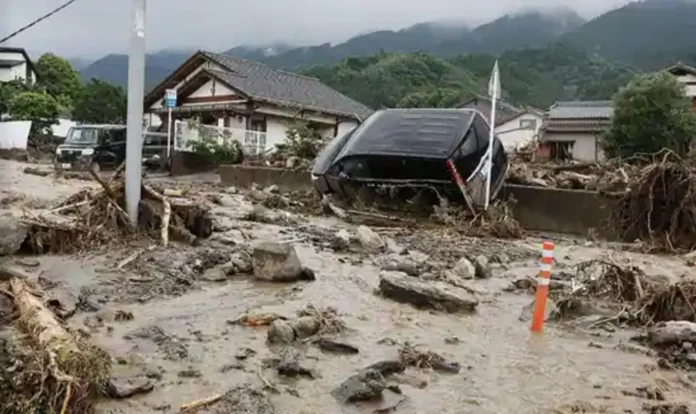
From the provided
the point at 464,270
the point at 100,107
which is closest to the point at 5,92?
the point at 464,270

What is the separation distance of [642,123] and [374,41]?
86953 mm

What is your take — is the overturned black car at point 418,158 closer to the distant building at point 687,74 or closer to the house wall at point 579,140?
the house wall at point 579,140

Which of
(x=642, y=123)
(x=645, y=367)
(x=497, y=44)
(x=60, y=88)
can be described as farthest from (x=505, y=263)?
(x=497, y=44)

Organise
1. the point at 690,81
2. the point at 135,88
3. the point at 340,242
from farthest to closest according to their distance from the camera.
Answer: the point at 690,81
the point at 340,242
the point at 135,88

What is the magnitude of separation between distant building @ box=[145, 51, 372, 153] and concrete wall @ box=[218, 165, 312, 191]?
22.8ft

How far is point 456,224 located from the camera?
444 inches

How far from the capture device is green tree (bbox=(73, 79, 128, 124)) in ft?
106

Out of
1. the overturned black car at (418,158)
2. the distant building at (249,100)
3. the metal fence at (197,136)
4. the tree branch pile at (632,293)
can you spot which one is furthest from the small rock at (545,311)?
the distant building at (249,100)

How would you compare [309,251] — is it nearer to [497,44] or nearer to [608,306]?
[608,306]

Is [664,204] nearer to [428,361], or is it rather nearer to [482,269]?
[482,269]

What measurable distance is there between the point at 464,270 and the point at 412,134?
5233 millimetres

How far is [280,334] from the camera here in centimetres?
488

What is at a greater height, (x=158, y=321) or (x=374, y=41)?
(x=374, y=41)

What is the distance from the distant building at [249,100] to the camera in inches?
1089
